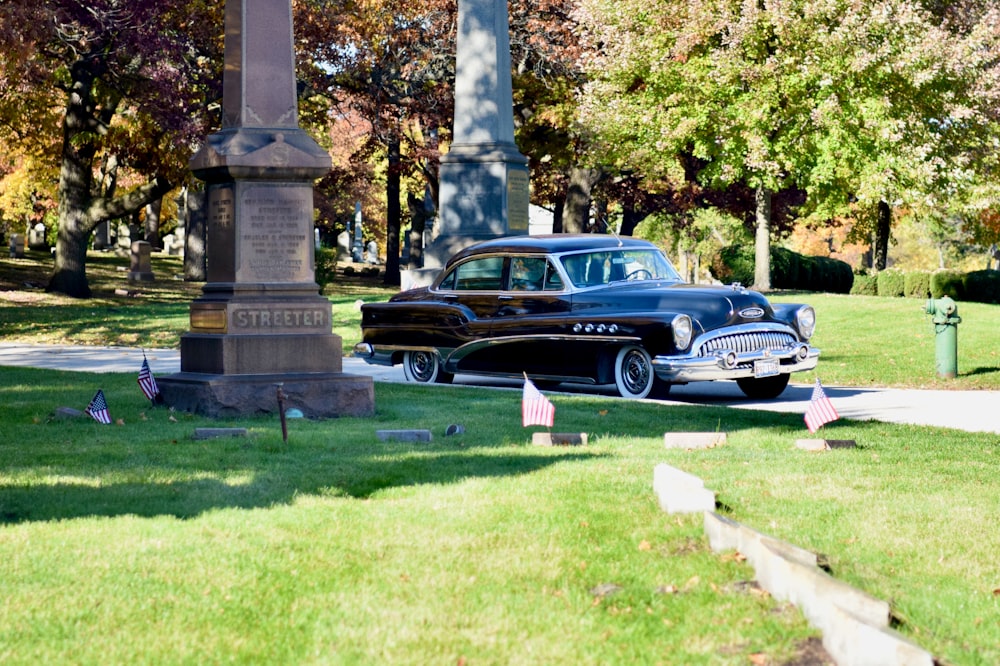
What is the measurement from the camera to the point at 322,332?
12.6m

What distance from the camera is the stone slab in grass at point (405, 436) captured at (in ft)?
32.2

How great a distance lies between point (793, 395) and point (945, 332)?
107 inches

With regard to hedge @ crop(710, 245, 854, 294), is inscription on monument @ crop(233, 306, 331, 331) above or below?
below

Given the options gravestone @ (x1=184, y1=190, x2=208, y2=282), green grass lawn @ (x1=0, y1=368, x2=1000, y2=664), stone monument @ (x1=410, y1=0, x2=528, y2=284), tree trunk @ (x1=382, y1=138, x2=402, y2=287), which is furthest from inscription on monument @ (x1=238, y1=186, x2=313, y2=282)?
tree trunk @ (x1=382, y1=138, x2=402, y2=287)

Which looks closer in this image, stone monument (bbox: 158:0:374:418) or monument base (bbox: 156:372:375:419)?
monument base (bbox: 156:372:375:419)

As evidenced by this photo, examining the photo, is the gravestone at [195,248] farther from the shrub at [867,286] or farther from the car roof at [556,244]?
the car roof at [556,244]

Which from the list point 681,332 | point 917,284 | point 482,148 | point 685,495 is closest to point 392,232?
point 917,284

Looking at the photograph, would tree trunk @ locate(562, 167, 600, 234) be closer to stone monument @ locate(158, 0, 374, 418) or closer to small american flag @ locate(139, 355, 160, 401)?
stone monument @ locate(158, 0, 374, 418)

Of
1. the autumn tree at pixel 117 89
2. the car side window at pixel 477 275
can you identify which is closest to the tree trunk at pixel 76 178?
the autumn tree at pixel 117 89

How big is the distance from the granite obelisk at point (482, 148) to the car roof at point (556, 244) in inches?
231

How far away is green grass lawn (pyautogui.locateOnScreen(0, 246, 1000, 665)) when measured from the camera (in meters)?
4.79

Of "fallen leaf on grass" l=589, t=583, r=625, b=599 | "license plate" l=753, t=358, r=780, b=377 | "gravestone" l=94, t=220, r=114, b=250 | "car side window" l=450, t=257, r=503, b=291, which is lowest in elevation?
"fallen leaf on grass" l=589, t=583, r=625, b=599

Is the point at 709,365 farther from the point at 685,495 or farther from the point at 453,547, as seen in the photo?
the point at 453,547

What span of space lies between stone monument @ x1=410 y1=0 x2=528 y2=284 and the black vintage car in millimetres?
5195
